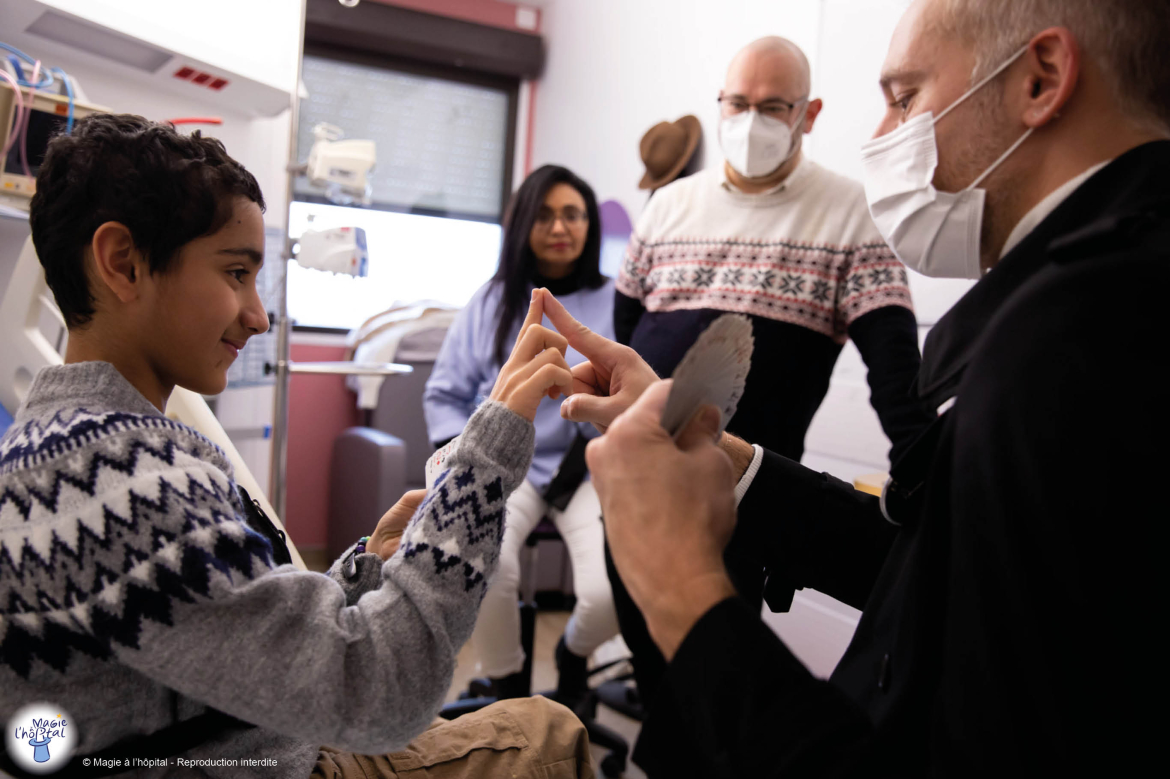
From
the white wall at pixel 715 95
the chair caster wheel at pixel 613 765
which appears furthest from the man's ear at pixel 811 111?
the chair caster wheel at pixel 613 765

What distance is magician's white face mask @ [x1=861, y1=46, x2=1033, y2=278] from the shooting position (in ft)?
2.68

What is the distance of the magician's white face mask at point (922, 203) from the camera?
0.82 m

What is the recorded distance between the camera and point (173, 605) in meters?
0.62

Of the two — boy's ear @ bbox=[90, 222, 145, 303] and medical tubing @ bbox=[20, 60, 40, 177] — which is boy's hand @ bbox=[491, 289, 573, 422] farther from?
medical tubing @ bbox=[20, 60, 40, 177]

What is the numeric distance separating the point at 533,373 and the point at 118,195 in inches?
17.2

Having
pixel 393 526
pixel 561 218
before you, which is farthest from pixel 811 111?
pixel 393 526

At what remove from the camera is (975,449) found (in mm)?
489

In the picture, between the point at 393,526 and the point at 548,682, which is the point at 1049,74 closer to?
the point at 393,526

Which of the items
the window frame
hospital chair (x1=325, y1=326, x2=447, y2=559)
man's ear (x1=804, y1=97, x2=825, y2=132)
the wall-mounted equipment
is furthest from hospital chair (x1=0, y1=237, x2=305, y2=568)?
the window frame

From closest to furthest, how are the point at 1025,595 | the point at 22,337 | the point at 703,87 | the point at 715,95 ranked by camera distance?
1. the point at 1025,595
2. the point at 22,337
3. the point at 715,95
4. the point at 703,87

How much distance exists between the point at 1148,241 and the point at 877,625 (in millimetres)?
374

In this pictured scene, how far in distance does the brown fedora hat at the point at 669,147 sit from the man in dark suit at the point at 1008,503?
6.99 ft

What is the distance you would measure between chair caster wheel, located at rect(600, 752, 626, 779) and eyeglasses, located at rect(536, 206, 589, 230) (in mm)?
1444

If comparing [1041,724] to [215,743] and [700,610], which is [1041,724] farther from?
[215,743]
